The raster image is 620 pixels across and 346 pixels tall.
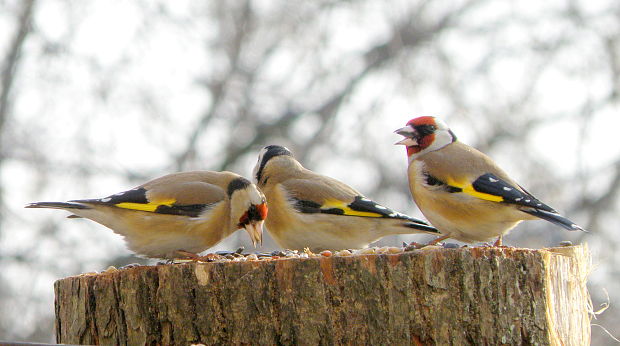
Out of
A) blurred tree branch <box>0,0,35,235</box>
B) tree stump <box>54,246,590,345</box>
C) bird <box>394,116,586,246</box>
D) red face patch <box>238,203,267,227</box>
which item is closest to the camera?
tree stump <box>54,246,590,345</box>

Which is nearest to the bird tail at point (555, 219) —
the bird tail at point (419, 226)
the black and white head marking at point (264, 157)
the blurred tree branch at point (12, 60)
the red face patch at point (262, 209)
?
the bird tail at point (419, 226)

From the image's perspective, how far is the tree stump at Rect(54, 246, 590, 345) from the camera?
5234 mm

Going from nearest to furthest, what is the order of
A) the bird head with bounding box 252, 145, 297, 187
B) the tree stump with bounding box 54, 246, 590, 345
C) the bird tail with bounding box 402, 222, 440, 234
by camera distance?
the tree stump with bounding box 54, 246, 590, 345
the bird tail with bounding box 402, 222, 440, 234
the bird head with bounding box 252, 145, 297, 187

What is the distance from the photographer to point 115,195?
7.70 metres

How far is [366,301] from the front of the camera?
5289 mm

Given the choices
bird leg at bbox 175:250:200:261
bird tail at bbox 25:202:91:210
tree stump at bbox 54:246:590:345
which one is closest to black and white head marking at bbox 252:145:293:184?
bird leg at bbox 175:250:200:261

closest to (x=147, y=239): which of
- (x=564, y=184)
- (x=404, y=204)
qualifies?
(x=404, y=204)

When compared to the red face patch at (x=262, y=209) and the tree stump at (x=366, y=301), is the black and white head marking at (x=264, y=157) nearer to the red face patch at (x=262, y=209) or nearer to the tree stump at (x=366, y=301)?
the red face patch at (x=262, y=209)

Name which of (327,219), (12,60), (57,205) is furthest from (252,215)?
(12,60)

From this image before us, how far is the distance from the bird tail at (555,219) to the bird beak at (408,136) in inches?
57.0

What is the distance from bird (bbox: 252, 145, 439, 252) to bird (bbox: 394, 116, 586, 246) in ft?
1.87

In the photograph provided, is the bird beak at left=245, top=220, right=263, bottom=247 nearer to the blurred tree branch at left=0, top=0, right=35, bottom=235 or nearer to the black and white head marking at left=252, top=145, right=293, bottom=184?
the black and white head marking at left=252, top=145, right=293, bottom=184

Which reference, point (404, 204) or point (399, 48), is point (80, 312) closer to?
point (404, 204)

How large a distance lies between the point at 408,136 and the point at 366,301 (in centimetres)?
348
